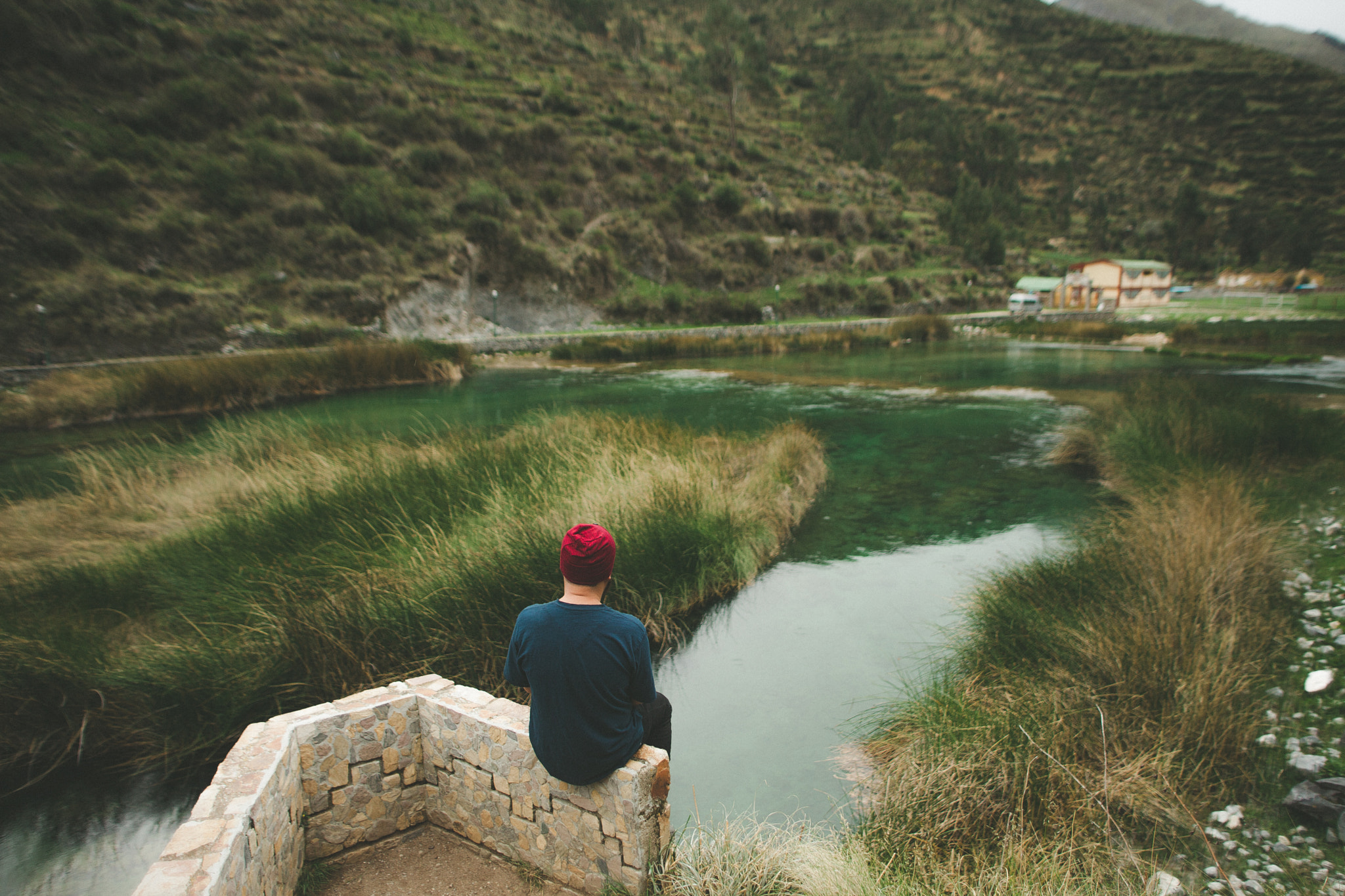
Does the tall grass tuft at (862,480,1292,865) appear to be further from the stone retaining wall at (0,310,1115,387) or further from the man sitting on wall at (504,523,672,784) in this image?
the stone retaining wall at (0,310,1115,387)

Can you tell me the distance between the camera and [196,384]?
15930mm

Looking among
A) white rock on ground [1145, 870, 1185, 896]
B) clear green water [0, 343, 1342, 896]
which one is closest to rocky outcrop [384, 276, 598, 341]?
clear green water [0, 343, 1342, 896]

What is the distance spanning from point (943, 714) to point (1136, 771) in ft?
2.73

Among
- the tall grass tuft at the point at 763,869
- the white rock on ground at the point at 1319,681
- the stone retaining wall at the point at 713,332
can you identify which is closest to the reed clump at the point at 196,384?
the stone retaining wall at the point at 713,332

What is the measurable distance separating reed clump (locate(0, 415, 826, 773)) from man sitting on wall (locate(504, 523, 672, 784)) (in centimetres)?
198

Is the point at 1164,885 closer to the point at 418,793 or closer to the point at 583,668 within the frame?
the point at 583,668

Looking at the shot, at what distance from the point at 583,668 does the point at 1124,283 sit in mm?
64130

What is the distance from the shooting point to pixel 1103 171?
9612 cm

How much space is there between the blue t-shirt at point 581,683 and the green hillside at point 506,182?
27.7 metres

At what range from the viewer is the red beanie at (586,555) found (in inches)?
91.0

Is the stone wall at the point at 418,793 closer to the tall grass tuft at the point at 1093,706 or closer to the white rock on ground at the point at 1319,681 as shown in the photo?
the tall grass tuft at the point at 1093,706

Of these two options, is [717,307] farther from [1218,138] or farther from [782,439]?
[1218,138]

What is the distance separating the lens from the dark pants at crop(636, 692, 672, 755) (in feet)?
9.14

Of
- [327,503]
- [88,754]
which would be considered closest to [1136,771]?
[88,754]
